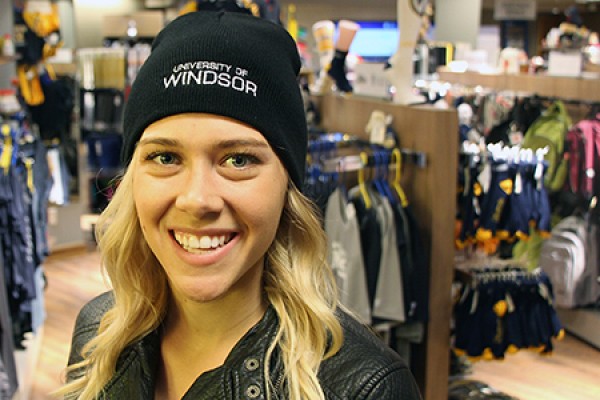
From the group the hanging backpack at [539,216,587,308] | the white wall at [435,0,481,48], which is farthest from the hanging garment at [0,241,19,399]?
the white wall at [435,0,481,48]

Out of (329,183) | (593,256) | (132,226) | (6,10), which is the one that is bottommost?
(593,256)

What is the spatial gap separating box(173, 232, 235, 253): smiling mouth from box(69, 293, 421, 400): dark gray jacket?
0.17 m

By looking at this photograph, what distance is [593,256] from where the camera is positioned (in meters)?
5.06

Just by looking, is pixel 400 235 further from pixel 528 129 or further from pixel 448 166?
pixel 528 129

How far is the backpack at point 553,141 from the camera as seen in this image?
16.5 ft

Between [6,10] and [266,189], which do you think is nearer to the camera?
[266,189]

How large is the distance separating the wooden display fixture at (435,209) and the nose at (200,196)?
2478mm

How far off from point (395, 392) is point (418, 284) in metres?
2.35

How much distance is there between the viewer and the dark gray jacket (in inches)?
44.3

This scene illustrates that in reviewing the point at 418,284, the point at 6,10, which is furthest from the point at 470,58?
the point at 418,284

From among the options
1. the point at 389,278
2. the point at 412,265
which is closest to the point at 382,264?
the point at 389,278

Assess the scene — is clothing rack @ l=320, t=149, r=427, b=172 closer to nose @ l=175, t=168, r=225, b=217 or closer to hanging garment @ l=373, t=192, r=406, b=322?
hanging garment @ l=373, t=192, r=406, b=322

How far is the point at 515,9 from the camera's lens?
13.4m

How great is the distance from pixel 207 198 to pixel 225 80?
0.17 m
